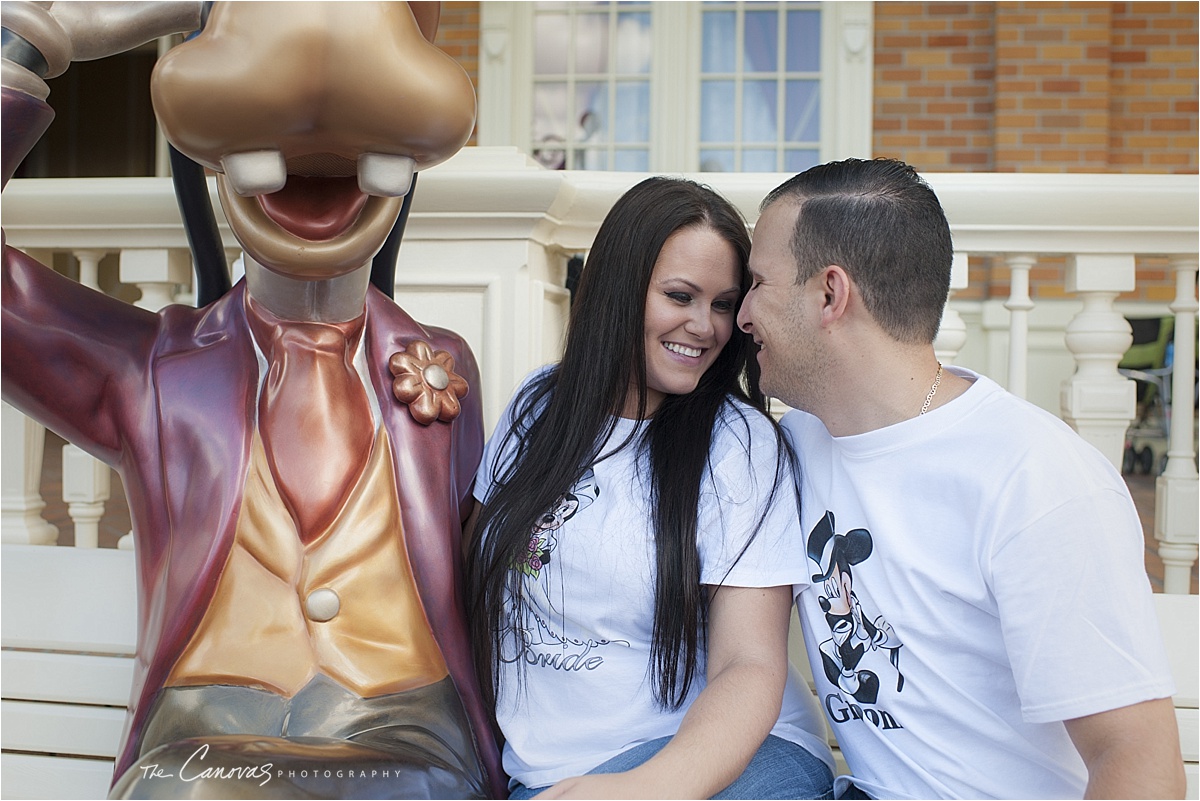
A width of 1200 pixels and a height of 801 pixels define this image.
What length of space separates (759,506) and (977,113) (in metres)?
4.14

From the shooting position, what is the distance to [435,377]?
1.05 m

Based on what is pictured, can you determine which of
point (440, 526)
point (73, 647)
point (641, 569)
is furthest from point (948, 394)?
point (73, 647)

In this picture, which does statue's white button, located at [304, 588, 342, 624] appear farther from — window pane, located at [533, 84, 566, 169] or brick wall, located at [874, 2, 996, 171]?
window pane, located at [533, 84, 566, 169]

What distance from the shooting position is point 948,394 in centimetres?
111

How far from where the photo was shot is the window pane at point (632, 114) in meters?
5.22

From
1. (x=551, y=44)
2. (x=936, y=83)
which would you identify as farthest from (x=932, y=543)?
(x=551, y=44)

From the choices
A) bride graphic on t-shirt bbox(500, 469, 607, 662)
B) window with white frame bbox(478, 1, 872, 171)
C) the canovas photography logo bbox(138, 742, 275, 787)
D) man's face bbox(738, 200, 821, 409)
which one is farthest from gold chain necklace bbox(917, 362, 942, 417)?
window with white frame bbox(478, 1, 872, 171)

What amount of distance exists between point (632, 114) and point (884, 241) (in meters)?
4.33

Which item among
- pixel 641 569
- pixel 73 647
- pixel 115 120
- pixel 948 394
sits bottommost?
pixel 73 647

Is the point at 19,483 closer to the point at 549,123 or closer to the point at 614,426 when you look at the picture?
the point at 614,426

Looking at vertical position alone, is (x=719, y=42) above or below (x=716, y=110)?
above

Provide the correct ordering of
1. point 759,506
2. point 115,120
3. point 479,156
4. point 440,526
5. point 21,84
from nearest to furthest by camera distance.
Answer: point 21,84 → point 440,526 → point 759,506 → point 479,156 → point 115,120

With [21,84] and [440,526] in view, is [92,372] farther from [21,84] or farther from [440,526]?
[440,526]

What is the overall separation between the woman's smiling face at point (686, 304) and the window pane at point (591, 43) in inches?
168
